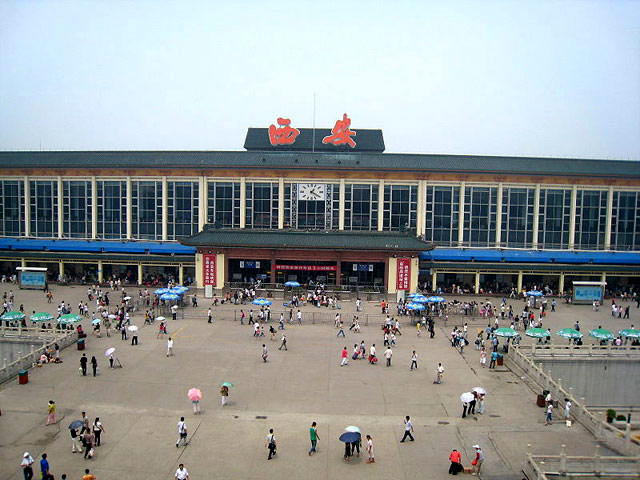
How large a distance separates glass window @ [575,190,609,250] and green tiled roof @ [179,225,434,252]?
80.5 feet

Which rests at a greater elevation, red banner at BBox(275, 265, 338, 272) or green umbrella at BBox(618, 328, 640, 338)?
red banner at BBox(275, 265, 338, 272)

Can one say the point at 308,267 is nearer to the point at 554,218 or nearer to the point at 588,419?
the point at 554,218

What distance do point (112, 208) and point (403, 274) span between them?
4463 centimetres

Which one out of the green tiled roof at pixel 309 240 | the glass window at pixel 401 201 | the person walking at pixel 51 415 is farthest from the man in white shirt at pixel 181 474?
the glass window at pixel 401 201

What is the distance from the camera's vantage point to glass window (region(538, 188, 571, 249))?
251 ft

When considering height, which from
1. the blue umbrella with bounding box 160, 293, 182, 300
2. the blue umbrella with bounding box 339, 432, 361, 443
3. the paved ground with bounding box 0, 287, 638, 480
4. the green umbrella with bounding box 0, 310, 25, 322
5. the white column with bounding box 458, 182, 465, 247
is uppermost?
the white column with bounding box 458, 182, 465, 247

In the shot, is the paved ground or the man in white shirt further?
the paved ground

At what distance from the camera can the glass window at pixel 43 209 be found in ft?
266

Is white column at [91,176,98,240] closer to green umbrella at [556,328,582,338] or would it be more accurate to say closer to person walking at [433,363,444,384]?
person walking at [433,363,444,384]

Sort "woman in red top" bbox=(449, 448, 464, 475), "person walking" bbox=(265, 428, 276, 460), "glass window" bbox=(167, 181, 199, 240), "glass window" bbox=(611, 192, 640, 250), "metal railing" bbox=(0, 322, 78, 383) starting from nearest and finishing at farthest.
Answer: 1. "woman in red top" bbox=(449, 448, 464, 475)
2. "person walking" bbox=(265, 428, 276, 460)
3. "metal railing" bbox=(0, 322, 78, 383)
4. "glass window" bbox=(611, 192, 640, 250)
5. "glass window" bbox=(167, 181, 199, 240)

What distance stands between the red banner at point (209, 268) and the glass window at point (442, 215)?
30643 millimetres

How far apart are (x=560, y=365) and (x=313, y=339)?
68.8 ft

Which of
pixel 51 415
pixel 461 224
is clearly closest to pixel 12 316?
pixel 51 415

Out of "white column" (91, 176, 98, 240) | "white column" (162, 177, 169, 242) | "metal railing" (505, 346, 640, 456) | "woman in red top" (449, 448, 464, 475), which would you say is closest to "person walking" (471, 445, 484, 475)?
"woman in red top" (449, 448, 464, 475)
